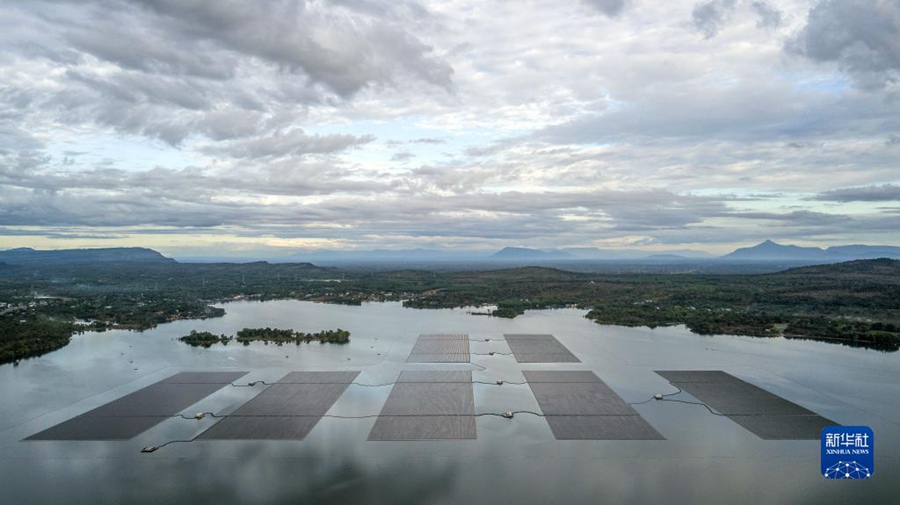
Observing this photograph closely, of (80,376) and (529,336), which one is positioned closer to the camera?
(80,376)

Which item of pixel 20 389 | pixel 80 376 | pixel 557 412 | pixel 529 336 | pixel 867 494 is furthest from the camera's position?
pixel 529 336

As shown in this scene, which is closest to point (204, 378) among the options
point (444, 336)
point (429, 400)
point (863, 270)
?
point (429, 400)

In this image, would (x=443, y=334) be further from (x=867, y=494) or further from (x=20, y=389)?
(x=867, y=494)

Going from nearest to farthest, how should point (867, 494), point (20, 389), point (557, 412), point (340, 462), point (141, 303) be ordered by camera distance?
point (867, 494) → point (340, 462) → point (557, 412) → point (20, 389) → point (141, 303)

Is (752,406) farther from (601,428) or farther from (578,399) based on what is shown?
(601,428)

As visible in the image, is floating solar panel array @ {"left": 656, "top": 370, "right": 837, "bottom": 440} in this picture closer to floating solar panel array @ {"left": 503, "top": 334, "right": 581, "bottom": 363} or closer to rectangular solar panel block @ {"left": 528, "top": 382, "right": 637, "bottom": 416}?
rectangular solar panel block @ {"left": 528, "top": 382, "right": 637, "bottom": 416}

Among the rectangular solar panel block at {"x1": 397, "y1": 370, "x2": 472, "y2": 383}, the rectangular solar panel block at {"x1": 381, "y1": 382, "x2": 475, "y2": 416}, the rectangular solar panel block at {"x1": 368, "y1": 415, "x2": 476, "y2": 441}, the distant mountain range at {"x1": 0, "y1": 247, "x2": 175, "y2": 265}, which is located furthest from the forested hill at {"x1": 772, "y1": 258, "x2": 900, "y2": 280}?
the distant mountain range at {"x1": 0, "y1": 247, "x2": 175, "y2": 265}

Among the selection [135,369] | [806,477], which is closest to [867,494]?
[806,477]
